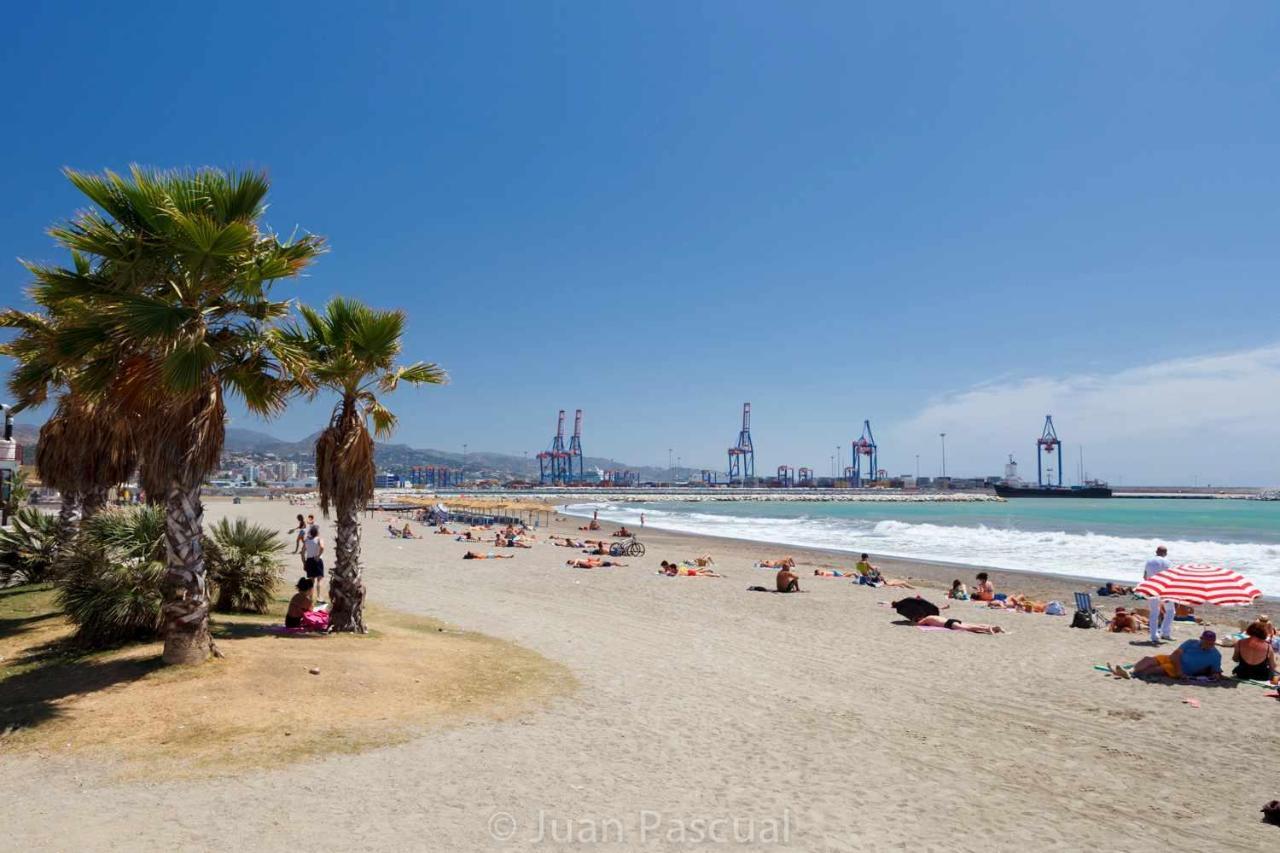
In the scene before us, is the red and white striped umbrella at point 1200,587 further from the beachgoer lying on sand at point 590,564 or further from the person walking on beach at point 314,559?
the beachgoer lying on sand at point 590,564

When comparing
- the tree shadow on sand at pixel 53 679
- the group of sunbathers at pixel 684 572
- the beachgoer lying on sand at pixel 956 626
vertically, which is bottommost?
the group of sunbathers at pixel 684 572

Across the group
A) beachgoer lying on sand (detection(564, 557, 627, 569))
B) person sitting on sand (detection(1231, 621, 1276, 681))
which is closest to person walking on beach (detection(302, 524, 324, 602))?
beachgoer lying on sand (detection(564, 557, 627, 569))

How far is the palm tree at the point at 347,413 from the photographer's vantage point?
342 inches

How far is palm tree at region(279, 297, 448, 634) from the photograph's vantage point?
8.68 m

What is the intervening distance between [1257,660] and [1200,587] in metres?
1.61

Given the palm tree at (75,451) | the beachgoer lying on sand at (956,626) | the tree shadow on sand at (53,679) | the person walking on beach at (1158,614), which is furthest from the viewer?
the beachgoer lying on sand at (956,626)

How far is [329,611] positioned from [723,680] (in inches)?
189

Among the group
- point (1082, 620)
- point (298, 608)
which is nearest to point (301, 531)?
point (298, 608)

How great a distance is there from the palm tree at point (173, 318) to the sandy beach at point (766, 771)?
2.26m

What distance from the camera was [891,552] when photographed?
1248 inches

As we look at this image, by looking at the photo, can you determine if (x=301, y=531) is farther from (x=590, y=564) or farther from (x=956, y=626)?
(x=956, y=626)

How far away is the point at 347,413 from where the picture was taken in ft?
29.2

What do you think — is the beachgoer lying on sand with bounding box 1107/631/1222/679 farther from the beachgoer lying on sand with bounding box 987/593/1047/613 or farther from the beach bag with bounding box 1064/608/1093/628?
the beachgoer lying on sand with bounding box 987/593/1047/613

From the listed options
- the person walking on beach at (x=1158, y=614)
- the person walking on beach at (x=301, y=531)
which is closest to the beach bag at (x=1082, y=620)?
the person walking on beach at (x=1158, y=614)
